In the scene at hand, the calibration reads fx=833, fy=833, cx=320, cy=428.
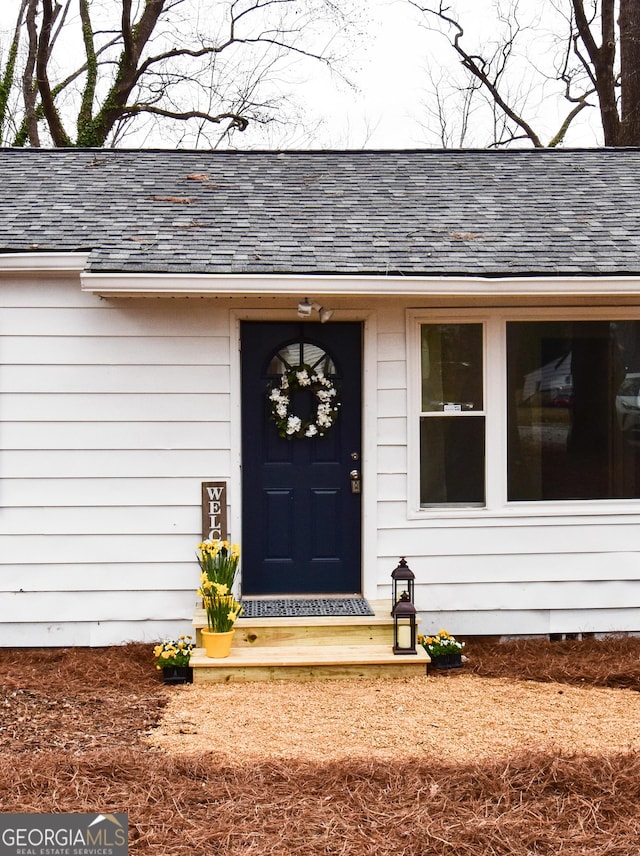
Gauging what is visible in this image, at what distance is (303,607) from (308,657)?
2.02 feet

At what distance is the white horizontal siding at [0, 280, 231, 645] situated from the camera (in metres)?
6.01

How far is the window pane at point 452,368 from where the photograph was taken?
6203 millimetres

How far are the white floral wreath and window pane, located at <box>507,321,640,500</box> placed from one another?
1.35m

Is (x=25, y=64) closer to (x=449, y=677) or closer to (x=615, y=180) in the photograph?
(x=615, y=180)

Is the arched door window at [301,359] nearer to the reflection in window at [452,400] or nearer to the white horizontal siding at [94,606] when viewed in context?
the reflection in window at [452,400]

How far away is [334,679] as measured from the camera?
5441 millimetres

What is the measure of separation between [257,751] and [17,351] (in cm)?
337

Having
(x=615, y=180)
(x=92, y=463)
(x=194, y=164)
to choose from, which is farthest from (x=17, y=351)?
(x=615, y=180)

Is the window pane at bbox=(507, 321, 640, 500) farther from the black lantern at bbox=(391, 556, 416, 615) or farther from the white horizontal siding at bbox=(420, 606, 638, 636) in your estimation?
the black lantern at bbox=(391, 556, 416, 615)

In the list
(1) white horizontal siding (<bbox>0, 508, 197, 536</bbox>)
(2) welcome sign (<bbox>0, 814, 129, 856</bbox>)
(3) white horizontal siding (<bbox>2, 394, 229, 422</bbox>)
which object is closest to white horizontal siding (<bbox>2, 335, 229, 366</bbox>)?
(3) white horizontal siding (<bbox>2, 394, 229, 422</bbox>)

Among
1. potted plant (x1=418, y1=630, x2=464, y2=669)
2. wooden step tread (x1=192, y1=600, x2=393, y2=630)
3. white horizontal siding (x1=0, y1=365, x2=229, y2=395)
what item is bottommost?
potted plant (x1=418, y1=630, x2=464, y2=669)

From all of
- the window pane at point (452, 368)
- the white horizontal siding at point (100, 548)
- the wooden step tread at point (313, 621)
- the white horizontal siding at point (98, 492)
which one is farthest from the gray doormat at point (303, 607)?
the window pane at point (452, 368)

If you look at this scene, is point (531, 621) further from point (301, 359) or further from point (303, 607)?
point (301, 359)

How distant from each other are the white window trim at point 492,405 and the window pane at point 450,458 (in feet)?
0.19
